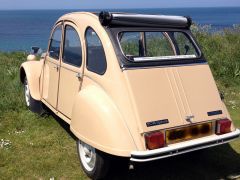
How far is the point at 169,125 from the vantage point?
4492 mm

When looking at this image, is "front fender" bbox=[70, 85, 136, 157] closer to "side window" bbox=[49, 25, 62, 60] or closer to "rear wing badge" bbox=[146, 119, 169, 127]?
"rear wing badge" bbox=[146, 119, 169, 127]

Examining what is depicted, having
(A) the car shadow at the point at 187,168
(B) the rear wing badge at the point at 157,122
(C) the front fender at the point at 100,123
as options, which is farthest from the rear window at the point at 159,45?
(A) the car shadow at the point at 187,168

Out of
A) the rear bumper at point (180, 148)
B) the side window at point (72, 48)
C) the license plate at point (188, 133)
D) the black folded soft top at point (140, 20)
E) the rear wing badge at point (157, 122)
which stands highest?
the black folded soft top at point (140, 20)

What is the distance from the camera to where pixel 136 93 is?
177 inches

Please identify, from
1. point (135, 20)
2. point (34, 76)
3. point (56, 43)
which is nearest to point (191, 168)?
point (135, 20)

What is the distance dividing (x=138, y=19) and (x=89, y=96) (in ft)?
3.92

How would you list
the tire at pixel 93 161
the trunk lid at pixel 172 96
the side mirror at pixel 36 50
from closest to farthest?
the trunk lid at pixel 172 96 < the tire at pixel 93 161 < the side mirror at pixel 36 50

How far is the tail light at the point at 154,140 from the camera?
14.0ft

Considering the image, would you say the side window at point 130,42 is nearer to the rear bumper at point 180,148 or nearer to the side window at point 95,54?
the side window at point 95,54

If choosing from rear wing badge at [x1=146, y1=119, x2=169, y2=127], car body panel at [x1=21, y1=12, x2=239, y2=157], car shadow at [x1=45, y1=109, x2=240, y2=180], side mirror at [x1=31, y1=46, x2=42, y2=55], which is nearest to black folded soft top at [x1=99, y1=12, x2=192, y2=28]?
car body panel at [x1=21, y1=12, x2=239, y2=157]

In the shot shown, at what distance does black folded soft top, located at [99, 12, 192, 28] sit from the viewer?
482 centimetres

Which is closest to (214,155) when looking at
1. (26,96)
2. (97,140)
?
(97,140)

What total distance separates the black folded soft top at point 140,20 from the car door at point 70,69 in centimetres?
68

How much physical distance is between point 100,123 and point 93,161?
0.73 meters
